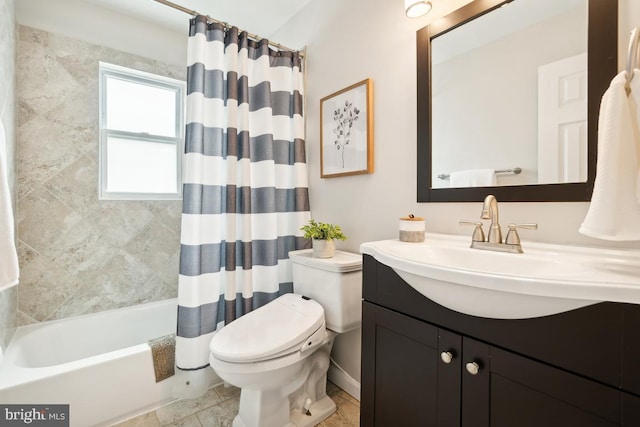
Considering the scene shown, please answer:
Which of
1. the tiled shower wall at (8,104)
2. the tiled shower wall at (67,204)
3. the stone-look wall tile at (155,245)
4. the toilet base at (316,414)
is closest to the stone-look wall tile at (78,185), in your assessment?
the tiled shower wall at (67,204)

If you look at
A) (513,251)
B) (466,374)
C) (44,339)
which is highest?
(513,251)

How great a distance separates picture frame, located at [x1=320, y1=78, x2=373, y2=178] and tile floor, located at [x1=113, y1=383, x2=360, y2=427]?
4.25 feet

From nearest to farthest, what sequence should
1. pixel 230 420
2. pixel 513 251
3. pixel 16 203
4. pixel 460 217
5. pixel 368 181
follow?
pixel 513 251
pixel 460 217
pixel 230 420
pixel 368 181
pixel 16 203

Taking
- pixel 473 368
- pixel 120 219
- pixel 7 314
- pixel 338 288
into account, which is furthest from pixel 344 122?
pixel 7 314

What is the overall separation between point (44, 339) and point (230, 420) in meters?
1.29

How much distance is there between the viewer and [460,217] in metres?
1.13

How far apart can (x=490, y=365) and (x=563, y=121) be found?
797mm

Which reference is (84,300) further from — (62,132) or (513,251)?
(513,251)

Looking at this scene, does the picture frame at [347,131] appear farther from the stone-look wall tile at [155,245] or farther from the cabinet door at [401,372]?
the stone-look wall tile at [155,245]

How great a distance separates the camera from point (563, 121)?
2.91 feet

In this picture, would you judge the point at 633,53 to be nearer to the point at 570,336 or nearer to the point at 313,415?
the point at 570,336

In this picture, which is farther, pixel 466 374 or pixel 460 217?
pixel 460 217

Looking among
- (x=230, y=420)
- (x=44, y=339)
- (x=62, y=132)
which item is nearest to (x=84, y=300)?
(x=44, y=339)

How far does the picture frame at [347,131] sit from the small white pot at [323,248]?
434 millimetres
